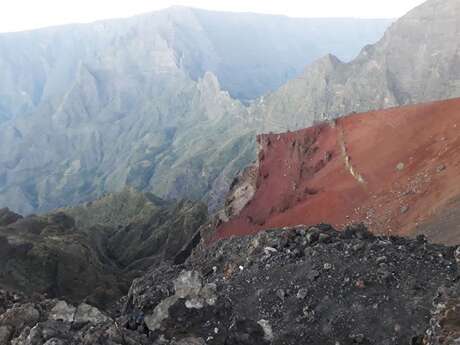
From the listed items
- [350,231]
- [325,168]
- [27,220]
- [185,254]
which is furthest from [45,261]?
[350,231]

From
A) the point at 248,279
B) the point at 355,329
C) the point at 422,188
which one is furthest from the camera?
the point at 422,188

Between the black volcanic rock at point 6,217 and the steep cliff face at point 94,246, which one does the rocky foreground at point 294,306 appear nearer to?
the steep cliff face at point 94,246

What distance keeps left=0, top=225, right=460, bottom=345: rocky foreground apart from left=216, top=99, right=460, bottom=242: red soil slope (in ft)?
45.0

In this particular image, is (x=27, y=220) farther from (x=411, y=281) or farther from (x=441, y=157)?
(x=411, y=281)

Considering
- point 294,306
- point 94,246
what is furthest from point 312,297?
point 94,246

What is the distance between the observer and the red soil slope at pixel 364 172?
3353cm

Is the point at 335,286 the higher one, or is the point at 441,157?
the point at 335,286

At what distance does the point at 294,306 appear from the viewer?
16.2 m

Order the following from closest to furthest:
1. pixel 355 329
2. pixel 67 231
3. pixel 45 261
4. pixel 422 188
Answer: pixel 355 329 → pixel 422 188 → pixel 45 261 → pixel 67 231

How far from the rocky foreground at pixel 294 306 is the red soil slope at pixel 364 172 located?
1372 cm

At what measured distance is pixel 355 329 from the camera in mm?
14680

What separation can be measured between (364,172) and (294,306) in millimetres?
26125

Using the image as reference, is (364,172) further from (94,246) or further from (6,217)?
(6,217)

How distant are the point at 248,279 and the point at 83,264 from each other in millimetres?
57090
